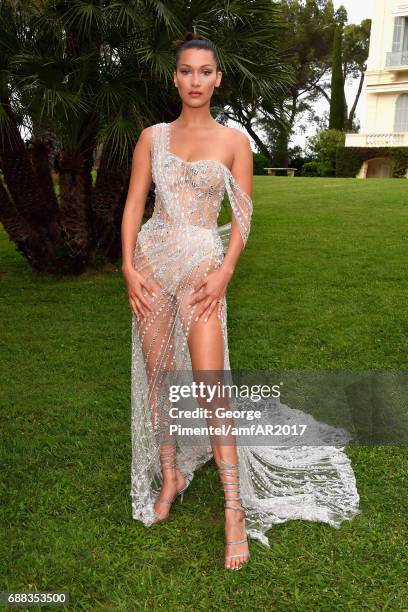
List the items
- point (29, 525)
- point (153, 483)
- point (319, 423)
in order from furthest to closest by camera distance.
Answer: point (319, 423), point (153, 483), point (29, 525)

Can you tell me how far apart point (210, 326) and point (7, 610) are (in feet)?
4.34

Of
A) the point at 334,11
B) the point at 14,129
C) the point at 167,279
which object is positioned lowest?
the point at 167,279

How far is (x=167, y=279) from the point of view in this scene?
8.55 feet

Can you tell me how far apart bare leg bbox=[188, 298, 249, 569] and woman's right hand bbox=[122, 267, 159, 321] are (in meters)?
0.23

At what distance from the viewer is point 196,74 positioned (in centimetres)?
249

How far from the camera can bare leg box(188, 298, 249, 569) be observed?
254 cm

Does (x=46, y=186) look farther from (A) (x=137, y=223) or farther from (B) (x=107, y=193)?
(A) (x=137, y=223)

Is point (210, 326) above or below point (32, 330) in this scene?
above

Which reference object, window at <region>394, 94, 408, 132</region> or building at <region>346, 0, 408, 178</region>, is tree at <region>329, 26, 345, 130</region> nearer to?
building at <region>346, 0, 408, 178</region>

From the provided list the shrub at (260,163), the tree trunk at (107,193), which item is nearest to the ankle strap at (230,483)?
the tree trunk at (107,193)

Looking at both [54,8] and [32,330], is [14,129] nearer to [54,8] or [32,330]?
[54,8]

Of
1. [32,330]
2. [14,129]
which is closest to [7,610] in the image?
[32,330]

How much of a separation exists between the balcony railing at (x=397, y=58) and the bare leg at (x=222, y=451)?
23786 millimetres

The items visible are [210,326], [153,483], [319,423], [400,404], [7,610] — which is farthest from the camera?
[400,404]
